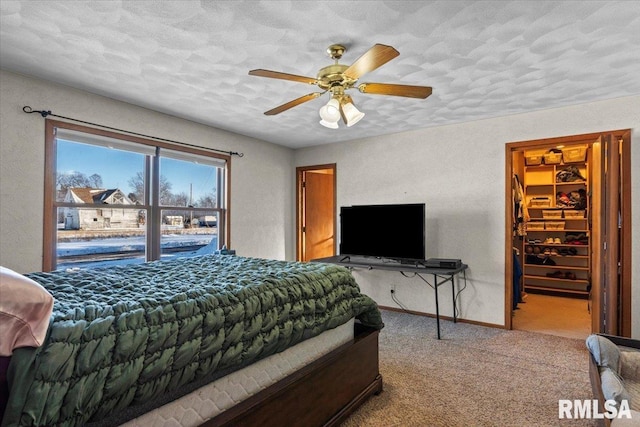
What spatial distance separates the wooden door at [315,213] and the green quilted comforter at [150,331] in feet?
11.0

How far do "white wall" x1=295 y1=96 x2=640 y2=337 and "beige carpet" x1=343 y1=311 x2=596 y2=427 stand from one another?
0.59 meters

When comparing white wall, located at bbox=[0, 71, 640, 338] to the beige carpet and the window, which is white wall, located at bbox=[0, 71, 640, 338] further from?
the beige carpet

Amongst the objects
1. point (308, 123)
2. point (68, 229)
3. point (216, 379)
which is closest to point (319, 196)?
point (308, 123)

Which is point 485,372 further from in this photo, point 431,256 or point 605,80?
point 605,80

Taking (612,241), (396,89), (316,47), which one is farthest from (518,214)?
(316,47)

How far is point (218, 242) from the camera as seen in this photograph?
4316 millimetres

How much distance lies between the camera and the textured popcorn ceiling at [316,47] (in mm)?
1862

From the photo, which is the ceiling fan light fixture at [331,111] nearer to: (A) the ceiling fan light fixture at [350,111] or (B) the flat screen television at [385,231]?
(A) the ceiling fan light fixture at [350,111]

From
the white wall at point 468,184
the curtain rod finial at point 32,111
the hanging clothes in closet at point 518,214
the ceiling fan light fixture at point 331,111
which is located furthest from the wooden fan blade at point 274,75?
the hanging clothes in closet at point 518,214

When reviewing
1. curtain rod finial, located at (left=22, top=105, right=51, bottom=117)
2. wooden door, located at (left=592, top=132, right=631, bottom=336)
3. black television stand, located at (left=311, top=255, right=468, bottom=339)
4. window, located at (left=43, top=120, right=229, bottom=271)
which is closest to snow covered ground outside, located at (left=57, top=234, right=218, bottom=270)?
window, located at (left=43, top=120, right=229, bottom=271)

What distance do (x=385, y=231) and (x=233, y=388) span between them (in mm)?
2883

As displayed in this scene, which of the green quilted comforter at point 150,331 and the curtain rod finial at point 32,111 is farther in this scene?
the curtain rod finial at point 32,111

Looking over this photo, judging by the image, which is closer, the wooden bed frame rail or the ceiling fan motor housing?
the wooden bed frame rail

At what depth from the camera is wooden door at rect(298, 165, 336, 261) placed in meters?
5.47
